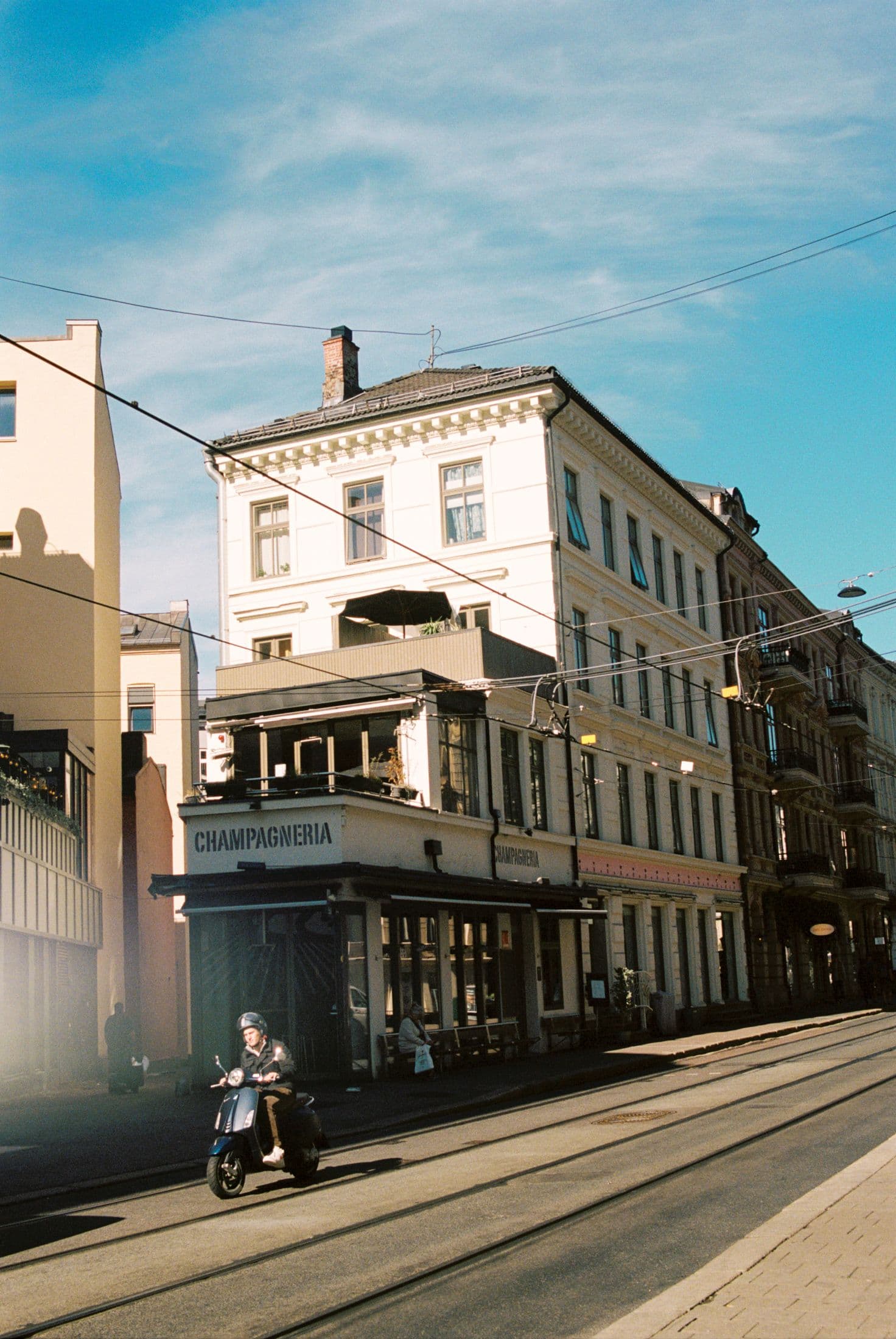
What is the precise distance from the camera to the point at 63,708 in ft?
114

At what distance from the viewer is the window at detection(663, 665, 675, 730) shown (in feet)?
137

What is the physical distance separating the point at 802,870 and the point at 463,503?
23089mm

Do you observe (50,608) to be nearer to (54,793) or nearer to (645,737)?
(54,793)

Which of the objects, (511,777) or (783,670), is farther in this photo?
(783,670)

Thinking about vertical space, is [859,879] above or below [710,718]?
below

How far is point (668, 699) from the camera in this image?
139ft

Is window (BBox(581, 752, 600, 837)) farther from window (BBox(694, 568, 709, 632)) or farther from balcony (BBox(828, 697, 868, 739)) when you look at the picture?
balcony (BBox(828, 697, 868, 739))

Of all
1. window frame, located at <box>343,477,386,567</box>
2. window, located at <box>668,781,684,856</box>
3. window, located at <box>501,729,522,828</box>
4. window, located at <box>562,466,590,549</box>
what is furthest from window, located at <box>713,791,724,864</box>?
window frame, located at <box>343,477,386,567</box>

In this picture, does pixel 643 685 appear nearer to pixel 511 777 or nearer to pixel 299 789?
pixel 511 777

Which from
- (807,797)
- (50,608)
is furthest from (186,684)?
(807,797)

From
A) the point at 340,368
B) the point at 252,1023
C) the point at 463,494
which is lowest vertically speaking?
the point at 252,1023

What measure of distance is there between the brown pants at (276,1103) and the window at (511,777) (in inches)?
739

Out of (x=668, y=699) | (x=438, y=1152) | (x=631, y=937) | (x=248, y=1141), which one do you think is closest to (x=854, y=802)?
(x=668, y=699)

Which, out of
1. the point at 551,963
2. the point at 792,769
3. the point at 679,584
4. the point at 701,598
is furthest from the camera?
the point at 792,769
